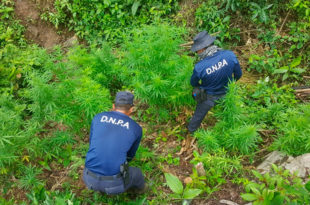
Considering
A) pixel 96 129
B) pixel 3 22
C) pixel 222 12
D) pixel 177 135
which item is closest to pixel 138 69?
pixel 177 135

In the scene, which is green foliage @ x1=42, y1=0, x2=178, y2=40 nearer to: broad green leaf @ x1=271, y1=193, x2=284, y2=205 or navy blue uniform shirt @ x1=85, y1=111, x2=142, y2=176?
navy blue uniform shirt @ x1=85, y1=111, x2=142, y2=176

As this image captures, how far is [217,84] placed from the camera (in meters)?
3.86

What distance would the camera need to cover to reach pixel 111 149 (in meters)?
2.88

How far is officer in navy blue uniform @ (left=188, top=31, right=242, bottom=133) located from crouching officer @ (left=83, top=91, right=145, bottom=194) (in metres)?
1.42

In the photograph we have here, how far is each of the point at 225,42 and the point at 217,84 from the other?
7.59 ft

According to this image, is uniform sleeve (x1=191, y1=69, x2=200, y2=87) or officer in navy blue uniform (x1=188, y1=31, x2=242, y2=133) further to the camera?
uniform sleeve (x1=191, y1=69, x2=200, y2=87)

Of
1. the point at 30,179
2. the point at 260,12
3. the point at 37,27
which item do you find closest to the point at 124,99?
the point at 30,179

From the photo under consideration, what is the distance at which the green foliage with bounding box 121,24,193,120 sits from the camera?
161 inches

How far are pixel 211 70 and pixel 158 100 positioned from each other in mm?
1206

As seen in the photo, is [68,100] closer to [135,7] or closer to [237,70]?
[237,70]

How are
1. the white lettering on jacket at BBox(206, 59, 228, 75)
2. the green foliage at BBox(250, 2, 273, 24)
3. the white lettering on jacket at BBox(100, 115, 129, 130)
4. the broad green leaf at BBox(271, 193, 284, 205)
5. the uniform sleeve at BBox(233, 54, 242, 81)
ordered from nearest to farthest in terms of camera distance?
the broad green leaf at BBox(271, 193, 284, 205), the white lettering on jacket at BBox(100, 115, 129, 130), the white lettering on jacket at BBox(206, 59, 228, 75), the uniform sleeve at BBox(233, 54, 242, 81), the green foliage at BBox(250, 2, 273, 24)

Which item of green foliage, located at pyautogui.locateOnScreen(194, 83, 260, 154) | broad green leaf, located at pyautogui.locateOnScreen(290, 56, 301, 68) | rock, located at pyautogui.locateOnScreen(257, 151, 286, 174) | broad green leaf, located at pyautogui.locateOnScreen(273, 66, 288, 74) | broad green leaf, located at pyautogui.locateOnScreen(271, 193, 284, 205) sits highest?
broad green leaf, located at pyautogui.locateOnScreen(271, 193, 284, 205)

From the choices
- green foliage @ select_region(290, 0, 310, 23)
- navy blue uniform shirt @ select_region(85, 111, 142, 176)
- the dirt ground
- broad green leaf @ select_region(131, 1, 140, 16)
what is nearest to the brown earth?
the dirt ground

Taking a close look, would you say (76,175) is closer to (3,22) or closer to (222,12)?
(222,12)
